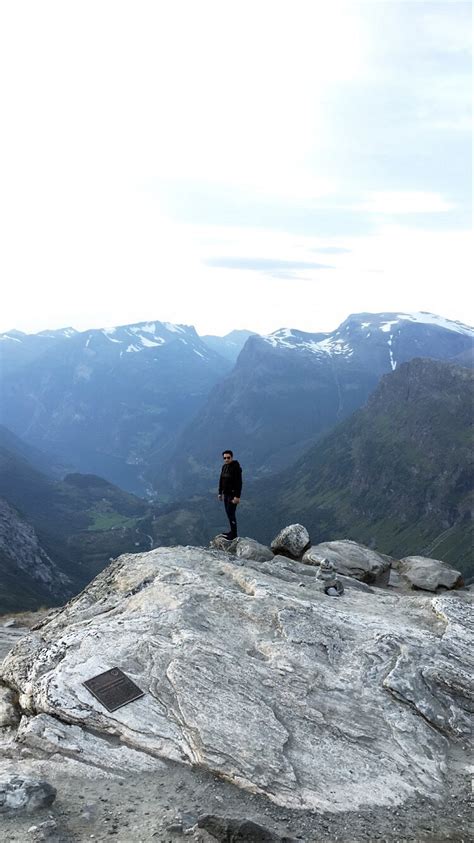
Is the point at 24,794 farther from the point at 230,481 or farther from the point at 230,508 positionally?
the point at 230,508

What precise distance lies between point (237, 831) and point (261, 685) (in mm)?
5864

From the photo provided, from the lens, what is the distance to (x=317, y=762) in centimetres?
1545

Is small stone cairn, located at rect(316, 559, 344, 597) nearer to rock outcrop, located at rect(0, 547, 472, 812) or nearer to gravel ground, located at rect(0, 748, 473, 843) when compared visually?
rock outcrop, located at rect(0, 547, 472, 812)

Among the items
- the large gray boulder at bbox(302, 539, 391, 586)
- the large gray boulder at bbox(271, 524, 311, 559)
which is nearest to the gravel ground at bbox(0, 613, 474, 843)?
the large gray boulder at bbox(302, 539, 391, 586)

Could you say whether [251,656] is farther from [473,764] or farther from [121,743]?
[473,764]

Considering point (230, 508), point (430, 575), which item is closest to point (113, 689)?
point (230, 508)

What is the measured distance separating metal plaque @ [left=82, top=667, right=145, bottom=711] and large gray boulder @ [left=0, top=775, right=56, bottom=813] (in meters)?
3.22

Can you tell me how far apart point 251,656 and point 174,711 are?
12.4 feet

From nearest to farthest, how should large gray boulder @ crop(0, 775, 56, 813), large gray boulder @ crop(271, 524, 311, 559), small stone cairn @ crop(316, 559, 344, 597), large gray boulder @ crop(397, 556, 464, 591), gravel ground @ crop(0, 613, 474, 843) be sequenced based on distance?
1. gravel ground @ crop(0, 613, 474, 843)
2. large gray boulder @ crop(0, 775, 56, 813)
3. small stone cairn @ crop(316, 559, 344, 597)
4. large gray boulder @ crop(397, 556, 464, 591)
5. large gray boulder @ crop(271, 524, 311, 559)

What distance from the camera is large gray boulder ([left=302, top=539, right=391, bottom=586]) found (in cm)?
3288

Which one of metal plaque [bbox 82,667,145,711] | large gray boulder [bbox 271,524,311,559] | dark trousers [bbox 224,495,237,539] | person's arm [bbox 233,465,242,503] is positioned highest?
person's arm [bbox 233,465,242,503]

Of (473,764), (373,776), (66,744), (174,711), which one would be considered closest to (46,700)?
(66,744)

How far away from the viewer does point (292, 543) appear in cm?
3525

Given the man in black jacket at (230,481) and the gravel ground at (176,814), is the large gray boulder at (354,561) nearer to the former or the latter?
the man in black jacket at (230,481)
